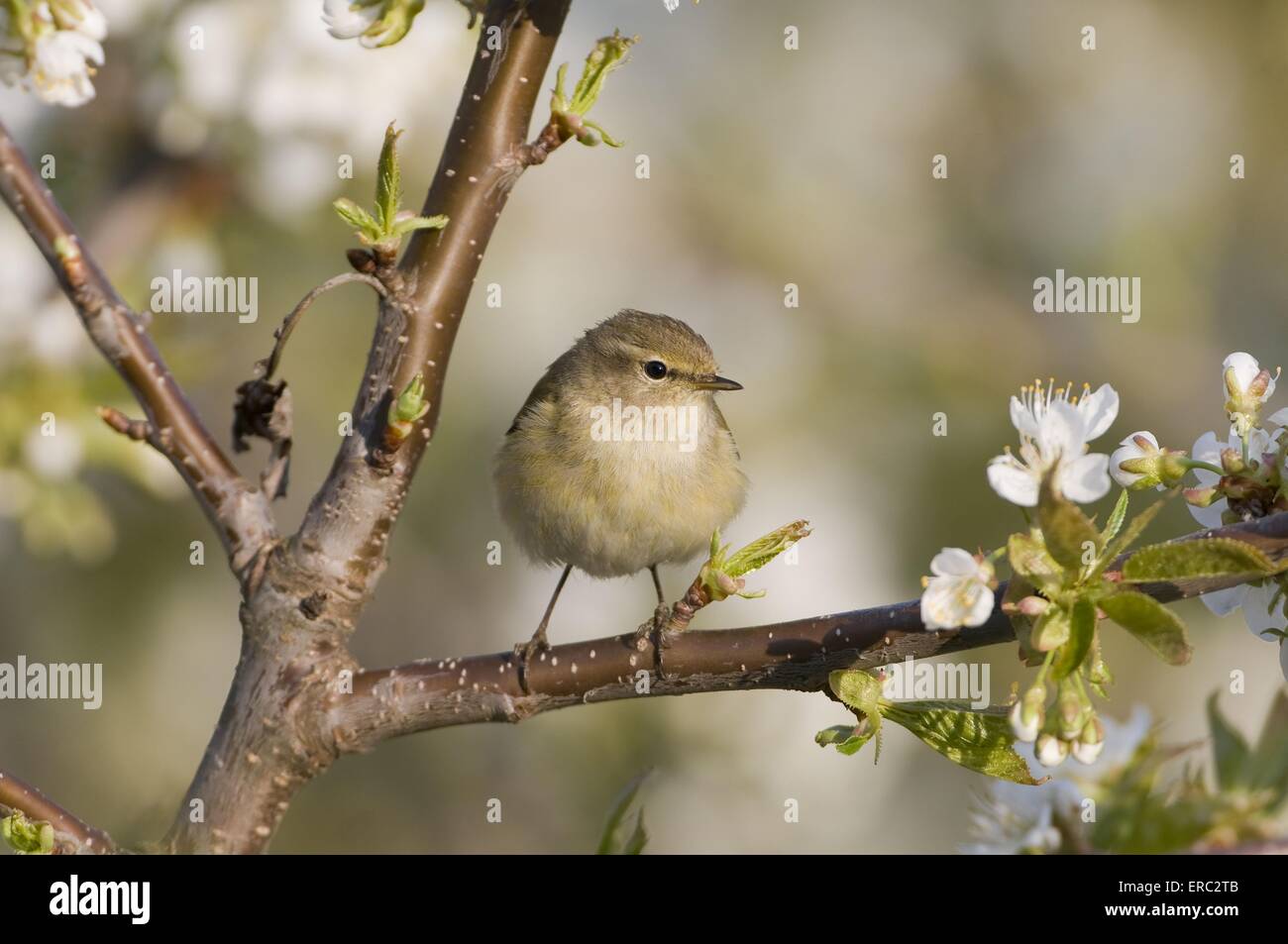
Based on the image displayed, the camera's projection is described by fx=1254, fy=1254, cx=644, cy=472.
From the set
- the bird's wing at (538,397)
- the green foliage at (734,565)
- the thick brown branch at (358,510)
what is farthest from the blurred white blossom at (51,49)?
the bird's wing at (538,397)

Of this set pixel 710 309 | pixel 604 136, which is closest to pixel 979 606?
pixel 604 136

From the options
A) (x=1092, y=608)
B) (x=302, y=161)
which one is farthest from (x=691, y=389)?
(x=1092, y=608)

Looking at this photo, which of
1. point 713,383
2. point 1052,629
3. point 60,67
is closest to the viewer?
point 1052,629

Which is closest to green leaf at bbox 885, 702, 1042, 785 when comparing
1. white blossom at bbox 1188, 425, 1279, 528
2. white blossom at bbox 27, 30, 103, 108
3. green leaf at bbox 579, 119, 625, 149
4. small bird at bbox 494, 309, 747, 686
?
white blossom at bbox 1188, 425, 1279, 528

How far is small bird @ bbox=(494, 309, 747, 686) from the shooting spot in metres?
4.30

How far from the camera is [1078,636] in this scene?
183 cm

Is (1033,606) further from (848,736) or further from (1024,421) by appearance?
(848,736)

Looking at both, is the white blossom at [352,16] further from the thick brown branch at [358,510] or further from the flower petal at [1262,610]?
the flower petal at [1262,610]

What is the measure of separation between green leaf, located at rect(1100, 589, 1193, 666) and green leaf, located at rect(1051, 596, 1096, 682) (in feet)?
0.08

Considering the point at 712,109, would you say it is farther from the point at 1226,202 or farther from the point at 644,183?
the point at 1226,202

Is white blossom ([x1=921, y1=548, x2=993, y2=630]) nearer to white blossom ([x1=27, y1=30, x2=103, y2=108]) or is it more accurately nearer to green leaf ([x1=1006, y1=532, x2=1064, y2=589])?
green leaf ([x1=1006, y1=532, x2=1064, y2=589])

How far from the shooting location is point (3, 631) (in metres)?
6.68

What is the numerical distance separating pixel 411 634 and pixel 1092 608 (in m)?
5.80

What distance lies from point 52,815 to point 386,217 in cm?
122
